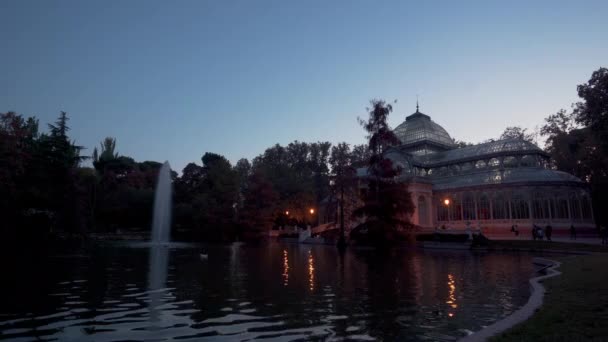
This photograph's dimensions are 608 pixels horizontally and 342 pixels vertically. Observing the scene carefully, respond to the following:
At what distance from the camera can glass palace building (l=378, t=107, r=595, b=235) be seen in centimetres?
4566

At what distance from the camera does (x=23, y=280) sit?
15.2 metres

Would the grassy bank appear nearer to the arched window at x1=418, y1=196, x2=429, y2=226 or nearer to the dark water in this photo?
the dark water

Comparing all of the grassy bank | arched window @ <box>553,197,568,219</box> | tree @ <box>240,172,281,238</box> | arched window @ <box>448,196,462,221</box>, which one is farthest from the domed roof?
the grassy bank

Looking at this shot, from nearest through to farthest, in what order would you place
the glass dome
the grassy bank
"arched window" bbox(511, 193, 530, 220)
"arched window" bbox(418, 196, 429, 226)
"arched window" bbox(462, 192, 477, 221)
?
1. the grassy bank
2. "arched window" bbox(511, 193, 530, 220)
3. "arched window" bbox(462, 192, 477, 221)
4. "arched window" bbox(418, 196, 429, 226)
5. the glass dome

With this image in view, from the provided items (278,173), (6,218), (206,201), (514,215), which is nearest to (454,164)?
(514,215)

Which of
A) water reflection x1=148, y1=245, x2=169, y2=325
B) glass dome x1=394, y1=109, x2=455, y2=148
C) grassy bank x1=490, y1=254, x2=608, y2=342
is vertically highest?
glass dome x1=394, y1=109, x2=455, y2=148

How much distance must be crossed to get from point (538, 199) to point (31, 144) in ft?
188

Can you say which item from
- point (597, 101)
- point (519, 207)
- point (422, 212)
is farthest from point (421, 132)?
point (597, 101)

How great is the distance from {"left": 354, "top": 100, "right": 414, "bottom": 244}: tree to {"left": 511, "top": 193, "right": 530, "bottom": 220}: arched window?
18266 millimetres

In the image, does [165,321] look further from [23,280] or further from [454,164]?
[454,164]

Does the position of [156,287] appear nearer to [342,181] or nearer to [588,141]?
[342,181]

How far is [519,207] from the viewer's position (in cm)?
4716

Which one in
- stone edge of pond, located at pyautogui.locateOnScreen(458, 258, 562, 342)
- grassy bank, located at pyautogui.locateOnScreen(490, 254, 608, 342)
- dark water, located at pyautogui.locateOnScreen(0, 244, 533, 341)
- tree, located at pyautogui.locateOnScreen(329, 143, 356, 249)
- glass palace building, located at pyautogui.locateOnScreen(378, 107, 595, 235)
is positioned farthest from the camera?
glass palace building, located at pyautogui.locateOnScreen(378, 107, 595, 235)

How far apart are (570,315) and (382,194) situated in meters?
27.4
